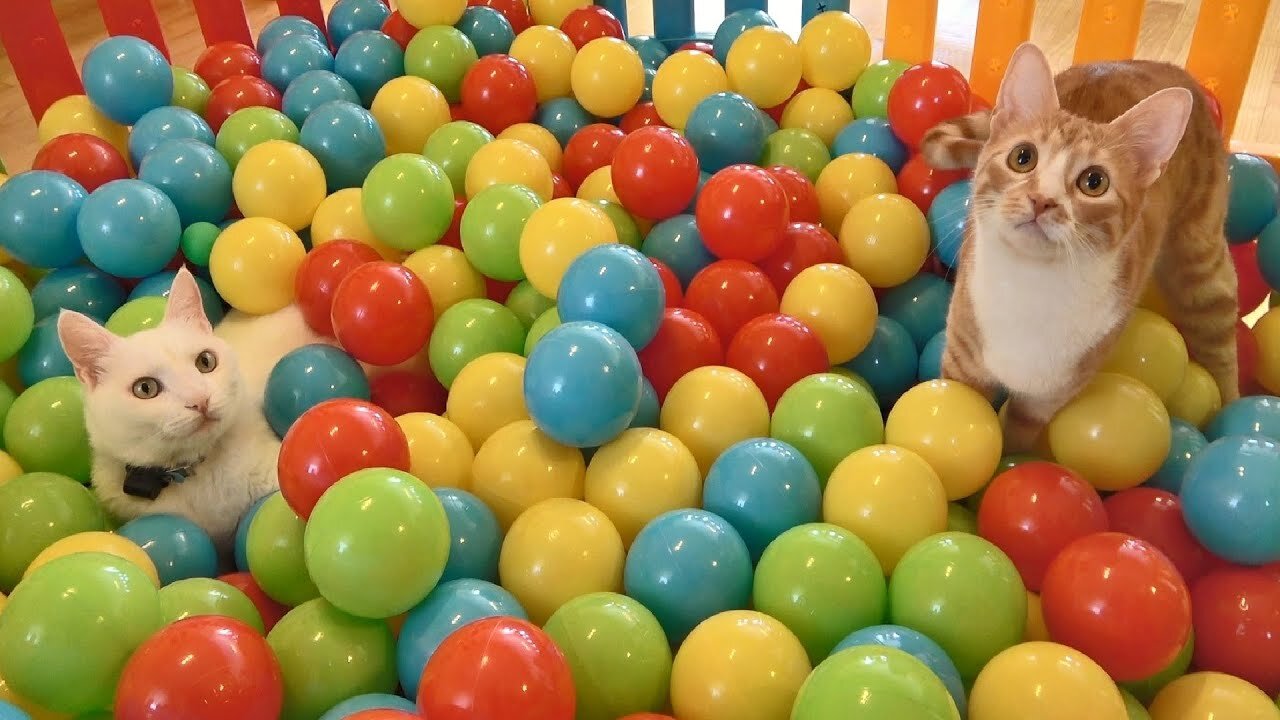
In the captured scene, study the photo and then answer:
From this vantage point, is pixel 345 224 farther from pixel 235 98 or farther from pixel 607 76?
pixel 607 76

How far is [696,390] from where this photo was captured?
1.44 m

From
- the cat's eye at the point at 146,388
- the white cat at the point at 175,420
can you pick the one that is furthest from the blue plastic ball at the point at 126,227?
the cat's eye at the point at 146,388

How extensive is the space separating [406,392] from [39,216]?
0.70 metres

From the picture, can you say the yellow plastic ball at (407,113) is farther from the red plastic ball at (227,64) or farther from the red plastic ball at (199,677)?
the red plastic ball at (199,677)

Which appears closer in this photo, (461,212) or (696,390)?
(696,390)

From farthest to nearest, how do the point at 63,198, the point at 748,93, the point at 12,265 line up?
1. the point at 748,93
2. the point at 12,265
3. the point at 63,198

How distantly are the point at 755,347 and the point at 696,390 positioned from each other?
16 cm

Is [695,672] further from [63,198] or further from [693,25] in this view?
[693,25]

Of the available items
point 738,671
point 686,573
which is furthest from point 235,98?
point 738,671

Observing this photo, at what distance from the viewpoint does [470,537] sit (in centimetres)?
122

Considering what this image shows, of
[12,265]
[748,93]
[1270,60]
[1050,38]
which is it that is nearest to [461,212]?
[748,93]

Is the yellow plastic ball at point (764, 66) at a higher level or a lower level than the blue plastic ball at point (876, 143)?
higher

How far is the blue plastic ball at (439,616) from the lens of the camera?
42.4 inches

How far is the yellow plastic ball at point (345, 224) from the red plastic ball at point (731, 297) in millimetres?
581
